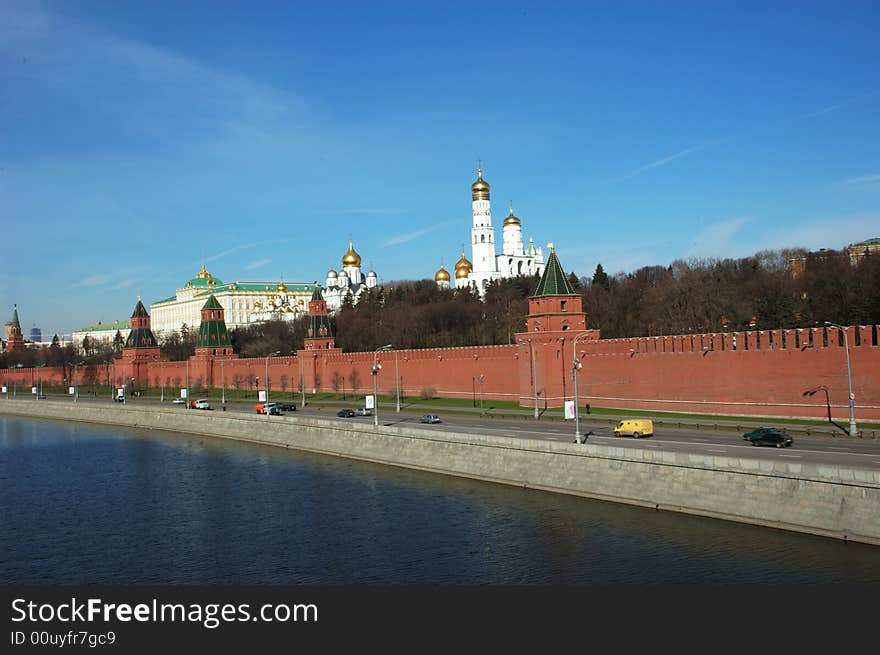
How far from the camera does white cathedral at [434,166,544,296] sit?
399 feet

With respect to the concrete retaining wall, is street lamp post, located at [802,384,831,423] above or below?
above

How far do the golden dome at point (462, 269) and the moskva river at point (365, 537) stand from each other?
87.5 metres

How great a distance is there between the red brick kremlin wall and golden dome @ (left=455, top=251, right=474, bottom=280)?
187ft

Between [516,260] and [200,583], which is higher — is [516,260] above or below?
above

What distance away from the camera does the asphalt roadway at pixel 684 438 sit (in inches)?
1015

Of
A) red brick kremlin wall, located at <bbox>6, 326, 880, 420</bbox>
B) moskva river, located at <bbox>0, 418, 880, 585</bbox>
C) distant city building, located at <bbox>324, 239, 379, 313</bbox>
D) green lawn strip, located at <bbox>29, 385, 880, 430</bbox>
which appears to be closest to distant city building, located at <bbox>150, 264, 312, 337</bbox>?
distant city building, located at <bbox>324, 239, 379, 313</bbox>

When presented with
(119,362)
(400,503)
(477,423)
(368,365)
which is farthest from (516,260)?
(400,503)

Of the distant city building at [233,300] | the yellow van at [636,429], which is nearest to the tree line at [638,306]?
the yellow van at [636,429]

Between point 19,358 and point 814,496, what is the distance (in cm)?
12544

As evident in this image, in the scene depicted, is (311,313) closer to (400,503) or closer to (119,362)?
(119,362)

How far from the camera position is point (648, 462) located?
26109 millimetres

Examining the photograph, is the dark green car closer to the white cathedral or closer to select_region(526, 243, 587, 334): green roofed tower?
select_region(526, 243, 587, 334): green roofed tower

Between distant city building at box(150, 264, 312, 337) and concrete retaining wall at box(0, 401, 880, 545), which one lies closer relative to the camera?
concrete retaining wall at box(0, 401, 880, 545)

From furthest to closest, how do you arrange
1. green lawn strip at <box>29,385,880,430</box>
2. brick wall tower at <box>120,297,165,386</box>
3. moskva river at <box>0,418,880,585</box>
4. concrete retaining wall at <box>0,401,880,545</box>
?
brick wall tower at <box>120,297,165,386</box> < green lawn strip at <box>29,385,880,430</box> < concrete retaining wall at <box>0,401,880,545</box> < moskva river at <box>0,418,880,585</box>
